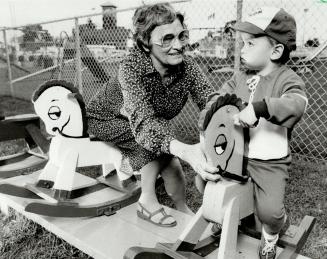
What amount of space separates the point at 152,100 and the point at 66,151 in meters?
0.63

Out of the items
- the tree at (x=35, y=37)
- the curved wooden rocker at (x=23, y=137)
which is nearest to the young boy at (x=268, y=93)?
the curved wooden rocker at (x=23, y=137)

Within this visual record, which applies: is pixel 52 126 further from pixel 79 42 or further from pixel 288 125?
pixel 79 42

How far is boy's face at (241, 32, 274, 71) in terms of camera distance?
1324mm

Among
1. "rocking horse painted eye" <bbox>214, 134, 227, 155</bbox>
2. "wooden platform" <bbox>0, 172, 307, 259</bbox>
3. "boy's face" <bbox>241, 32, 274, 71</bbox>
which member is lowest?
"wooden platform" <bbox>0, 172, 307, 259</bbox>

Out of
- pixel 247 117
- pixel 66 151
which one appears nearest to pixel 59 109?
pixel 66 151

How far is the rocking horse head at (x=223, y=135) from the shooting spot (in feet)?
4.07

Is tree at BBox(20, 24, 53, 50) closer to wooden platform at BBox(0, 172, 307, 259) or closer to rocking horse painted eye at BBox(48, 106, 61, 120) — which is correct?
rocking horse painted eye at BBox(48, 106, 61, 120)

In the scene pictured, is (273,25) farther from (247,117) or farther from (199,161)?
(199,161)

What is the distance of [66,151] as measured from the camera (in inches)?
84.8

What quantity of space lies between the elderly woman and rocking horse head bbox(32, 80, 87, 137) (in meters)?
0.10

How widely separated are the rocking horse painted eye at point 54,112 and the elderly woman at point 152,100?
19cm

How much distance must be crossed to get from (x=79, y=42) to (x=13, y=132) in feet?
7.55

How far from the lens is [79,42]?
4926mm

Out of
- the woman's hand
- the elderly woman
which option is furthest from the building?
the woman's hand
